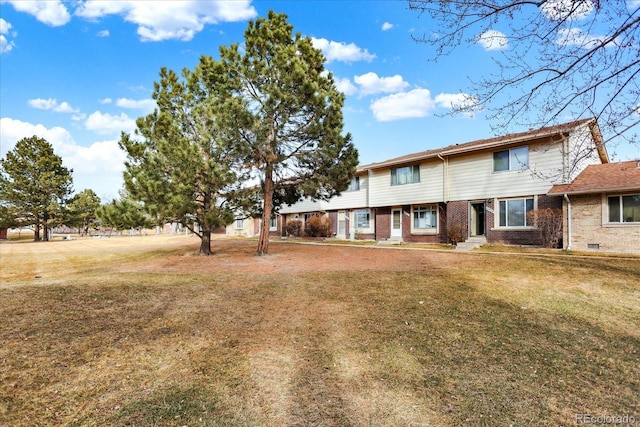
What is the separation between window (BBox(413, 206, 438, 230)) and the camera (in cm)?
2106

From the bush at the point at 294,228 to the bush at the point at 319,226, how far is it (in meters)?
2.00

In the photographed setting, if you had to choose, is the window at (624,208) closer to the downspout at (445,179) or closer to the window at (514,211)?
the window at (514,211)

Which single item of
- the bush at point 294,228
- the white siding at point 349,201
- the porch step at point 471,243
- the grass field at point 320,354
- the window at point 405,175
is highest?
the window at point 405,175

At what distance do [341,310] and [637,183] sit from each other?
558 inches

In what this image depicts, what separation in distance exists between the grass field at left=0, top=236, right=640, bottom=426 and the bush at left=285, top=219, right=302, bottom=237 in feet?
72.5

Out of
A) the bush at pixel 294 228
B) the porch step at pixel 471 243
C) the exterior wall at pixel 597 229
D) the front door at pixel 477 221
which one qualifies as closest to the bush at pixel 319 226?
the bush at pixel 294 228

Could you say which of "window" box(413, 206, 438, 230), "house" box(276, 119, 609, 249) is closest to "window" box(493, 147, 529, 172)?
"house" box(276, 119, 609, 249)

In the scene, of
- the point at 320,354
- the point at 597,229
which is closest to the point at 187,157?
the point at 320,354

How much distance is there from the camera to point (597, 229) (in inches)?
563

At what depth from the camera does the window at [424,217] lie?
21.1 m

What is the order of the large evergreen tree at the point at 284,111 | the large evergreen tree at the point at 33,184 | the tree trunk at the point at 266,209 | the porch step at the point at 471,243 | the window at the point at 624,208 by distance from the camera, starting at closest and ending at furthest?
the large evergreen tree at the point at 284,111, the window at the point at 624,208, the tree trunk at the point at 266,209, the porch step at the point at 471,243, the large evergreen tree at the point at 33,184

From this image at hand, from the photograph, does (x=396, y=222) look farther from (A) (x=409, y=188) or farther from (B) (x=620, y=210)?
(B) (x=620, y=210)

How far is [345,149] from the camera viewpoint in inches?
586

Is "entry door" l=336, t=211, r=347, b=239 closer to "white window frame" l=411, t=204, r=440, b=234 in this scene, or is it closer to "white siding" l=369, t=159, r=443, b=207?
"white siding" l=369, t=159, r=443, b=207
